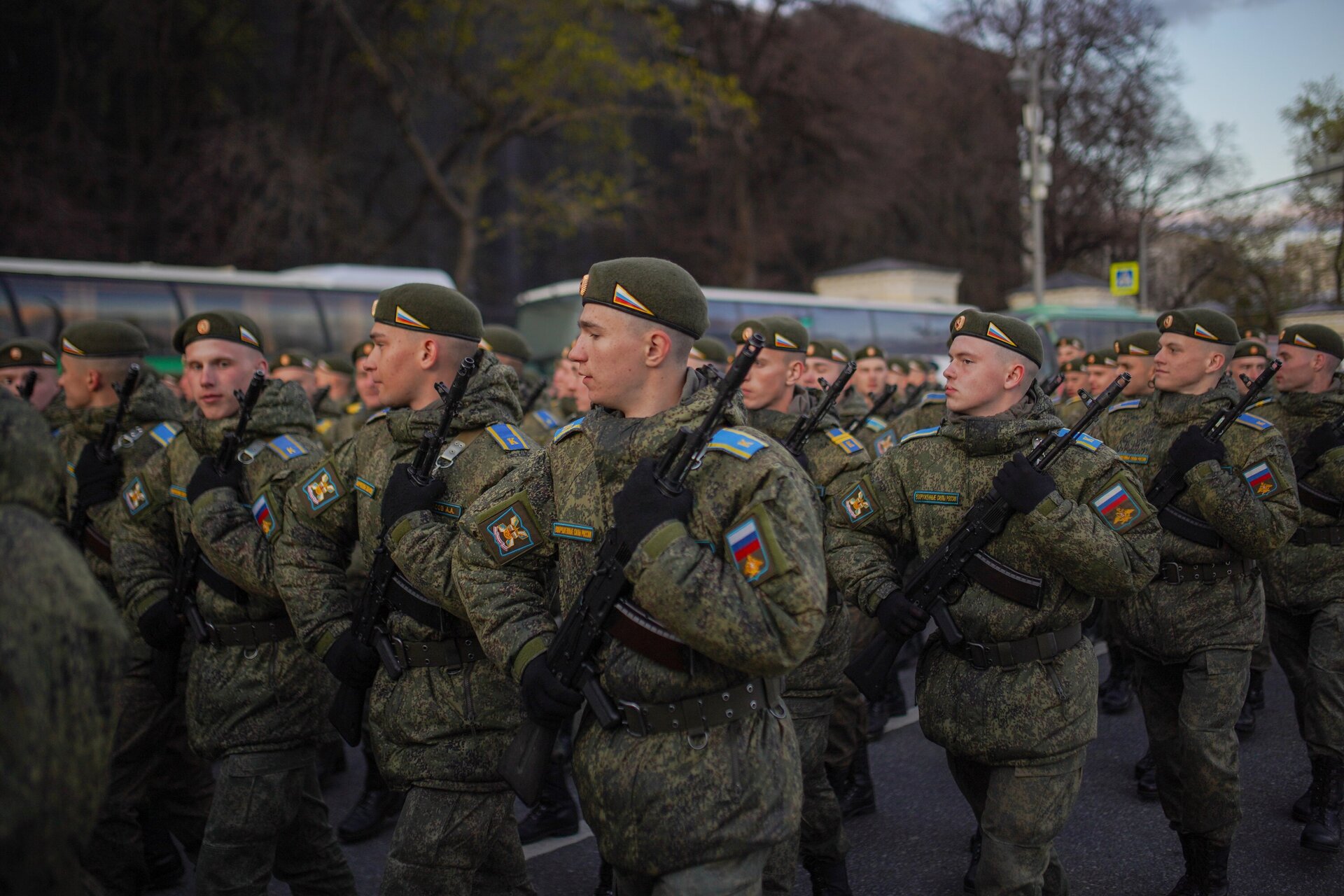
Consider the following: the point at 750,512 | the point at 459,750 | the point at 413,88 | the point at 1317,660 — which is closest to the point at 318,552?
the point at 459,750

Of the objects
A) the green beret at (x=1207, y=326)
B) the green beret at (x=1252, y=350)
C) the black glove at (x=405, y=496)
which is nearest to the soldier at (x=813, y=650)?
the black glove at (x=405, y=496)

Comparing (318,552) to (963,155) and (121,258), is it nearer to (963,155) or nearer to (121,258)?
(121,258)

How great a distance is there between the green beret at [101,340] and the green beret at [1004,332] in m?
3.73

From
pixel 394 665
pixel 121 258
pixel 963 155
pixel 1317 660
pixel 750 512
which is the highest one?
pixel 963 155

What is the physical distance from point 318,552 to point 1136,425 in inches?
145

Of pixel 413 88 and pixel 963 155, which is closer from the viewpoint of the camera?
pixel 413 88

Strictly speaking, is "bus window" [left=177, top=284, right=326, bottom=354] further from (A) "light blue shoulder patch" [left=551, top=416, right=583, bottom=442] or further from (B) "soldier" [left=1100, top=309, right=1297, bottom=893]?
(A) "light blue shoulder patch" [left=551, top=416, right=583, bottom=442]

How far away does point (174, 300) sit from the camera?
14.2 meters

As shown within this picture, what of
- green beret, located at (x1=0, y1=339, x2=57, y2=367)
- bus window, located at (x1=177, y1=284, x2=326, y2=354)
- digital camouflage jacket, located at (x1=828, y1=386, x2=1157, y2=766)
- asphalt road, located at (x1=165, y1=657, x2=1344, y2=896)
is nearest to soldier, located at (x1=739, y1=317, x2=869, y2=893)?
digital camouflage jacket, located at (x1=828, y1=386, x2=1157, y2=766)

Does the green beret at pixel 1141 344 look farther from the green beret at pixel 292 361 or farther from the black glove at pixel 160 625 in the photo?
the green beret at pixel 292 361

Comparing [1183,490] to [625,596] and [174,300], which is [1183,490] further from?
[174,300]

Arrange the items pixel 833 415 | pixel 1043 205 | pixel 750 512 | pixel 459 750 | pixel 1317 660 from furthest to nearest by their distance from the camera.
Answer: pixel 1043 205
pixel 833 415
pixel 1317 660
pixel 459 750
pixel 750 512

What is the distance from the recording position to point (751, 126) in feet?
98.9

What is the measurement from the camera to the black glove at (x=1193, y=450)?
424 cm
